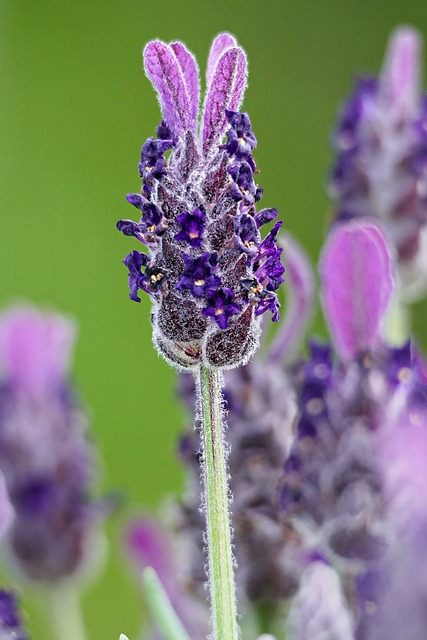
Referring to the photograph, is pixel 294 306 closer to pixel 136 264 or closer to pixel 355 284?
pixel 355 284

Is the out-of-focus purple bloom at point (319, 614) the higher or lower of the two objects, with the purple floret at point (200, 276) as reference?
lower

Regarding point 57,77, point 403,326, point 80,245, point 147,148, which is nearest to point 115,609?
point 80,245

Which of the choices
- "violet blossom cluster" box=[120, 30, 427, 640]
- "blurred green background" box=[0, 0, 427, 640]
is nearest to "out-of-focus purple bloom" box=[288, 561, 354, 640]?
"violet blossom cluster" box=[120, 30, 427, 640]

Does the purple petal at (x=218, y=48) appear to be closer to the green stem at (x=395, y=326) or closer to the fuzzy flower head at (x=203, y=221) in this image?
the fuzzy flower head at (x=203, y=221)

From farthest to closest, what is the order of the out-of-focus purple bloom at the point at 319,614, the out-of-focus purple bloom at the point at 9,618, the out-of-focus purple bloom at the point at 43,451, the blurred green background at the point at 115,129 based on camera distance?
the blurred green background at the point at 115,129 < the out-of-focus purple bloom at the point at 43,451 < the out-of-focus purple bloom at the point at 9,618 < the out-of-focus purple bloom at the point at 319,614

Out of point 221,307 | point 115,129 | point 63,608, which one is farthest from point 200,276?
point 115,129

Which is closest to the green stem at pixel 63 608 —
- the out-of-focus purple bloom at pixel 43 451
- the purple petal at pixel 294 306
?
the out-of-focus purple bloom at pixel 43 451
